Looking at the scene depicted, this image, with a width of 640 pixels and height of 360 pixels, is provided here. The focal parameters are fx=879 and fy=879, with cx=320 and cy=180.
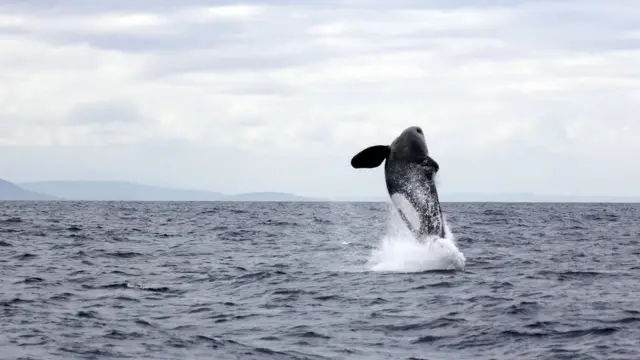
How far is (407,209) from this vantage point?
19.3 m

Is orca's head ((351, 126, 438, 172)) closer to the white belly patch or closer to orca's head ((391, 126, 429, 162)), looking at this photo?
orca's head ((391, 126, 429, 162))

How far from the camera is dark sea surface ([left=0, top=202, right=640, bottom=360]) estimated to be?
12570 mm

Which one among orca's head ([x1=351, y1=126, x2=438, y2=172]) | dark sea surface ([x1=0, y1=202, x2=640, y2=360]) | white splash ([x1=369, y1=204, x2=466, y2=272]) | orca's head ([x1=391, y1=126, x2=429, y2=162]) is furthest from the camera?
white splash ([x1=369, y1=204, x2=466, y2=272])

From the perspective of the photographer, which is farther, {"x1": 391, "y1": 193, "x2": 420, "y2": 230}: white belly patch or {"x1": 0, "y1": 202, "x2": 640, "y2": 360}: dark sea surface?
{"x1": 391, "y1": 193, "x2": 420, "y2": 230}: white belly patch

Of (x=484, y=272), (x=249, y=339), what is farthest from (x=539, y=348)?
→ (x=484, y=272)

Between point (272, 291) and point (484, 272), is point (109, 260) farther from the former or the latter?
point (484, 272)

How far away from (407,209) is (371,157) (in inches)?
60.1

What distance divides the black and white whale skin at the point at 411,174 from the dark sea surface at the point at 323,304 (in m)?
1.02

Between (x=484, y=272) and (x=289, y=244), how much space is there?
12.5m

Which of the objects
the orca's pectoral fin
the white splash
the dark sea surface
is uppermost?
the orca's pectoral fin

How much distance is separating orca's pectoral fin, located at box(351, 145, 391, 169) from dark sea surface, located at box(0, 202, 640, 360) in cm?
254

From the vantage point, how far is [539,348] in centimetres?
1228

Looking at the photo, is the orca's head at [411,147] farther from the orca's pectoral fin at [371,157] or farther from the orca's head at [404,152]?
the orca's pectoral fin at [371,157]

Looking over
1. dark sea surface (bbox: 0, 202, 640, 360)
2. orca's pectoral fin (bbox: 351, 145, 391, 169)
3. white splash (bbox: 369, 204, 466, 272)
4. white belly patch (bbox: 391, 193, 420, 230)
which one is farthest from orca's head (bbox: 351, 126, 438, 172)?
dark sea surface (bbox: 0, 202, 640, 360)
